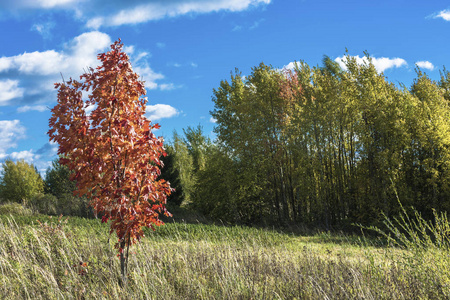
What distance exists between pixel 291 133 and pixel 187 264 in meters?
15.9

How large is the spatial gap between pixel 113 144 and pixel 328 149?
1655 cm

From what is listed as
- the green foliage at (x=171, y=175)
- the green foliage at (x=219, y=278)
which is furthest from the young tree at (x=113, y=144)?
the green foliage at (x=171, y=175)

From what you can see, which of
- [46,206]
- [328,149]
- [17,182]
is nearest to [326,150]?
[328,149]

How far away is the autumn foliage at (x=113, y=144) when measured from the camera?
16.2 ft

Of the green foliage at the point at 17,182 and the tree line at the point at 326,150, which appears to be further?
the green foliage at the point at 17,182

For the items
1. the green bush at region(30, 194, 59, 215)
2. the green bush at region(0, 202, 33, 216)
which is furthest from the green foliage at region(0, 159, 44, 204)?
the green bush at region(0, 202, 33, 216)

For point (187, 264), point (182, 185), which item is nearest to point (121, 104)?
point (187, 264)

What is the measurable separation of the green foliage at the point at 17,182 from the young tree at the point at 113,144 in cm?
3558

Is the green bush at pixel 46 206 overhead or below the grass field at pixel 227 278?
overhead

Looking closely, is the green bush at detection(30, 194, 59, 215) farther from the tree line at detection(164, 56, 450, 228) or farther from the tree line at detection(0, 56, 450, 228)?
the tree line at detection(164, 56, 450, 228)

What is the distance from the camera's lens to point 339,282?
4.86m

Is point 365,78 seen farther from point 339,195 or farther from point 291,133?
point 339,195

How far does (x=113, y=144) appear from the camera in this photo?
Answer: 196 inches

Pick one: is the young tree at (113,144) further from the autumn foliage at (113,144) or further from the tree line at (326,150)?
the tree line at (326,150)
